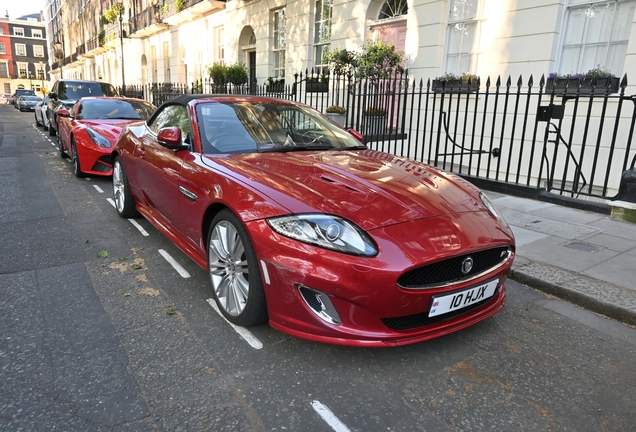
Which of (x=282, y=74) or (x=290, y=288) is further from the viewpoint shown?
(x=282, y=74)

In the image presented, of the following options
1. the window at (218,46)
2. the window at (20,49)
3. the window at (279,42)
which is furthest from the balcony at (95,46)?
the window at (20,49)

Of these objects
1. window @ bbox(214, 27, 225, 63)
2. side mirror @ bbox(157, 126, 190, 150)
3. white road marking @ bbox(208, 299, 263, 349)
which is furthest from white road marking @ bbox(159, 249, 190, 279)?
window @ bbox(214, 27, 225, 63)

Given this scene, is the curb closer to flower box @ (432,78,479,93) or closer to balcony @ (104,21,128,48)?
flower box @ (432,78,479,93)

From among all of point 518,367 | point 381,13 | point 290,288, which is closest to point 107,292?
point 290,288

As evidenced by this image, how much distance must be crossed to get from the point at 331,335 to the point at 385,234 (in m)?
0.64

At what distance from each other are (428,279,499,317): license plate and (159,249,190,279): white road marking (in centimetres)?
228

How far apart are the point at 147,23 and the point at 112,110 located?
19636 millimetres

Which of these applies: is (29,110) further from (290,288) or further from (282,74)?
(290,288)

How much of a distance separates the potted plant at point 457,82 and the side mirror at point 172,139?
240 inches

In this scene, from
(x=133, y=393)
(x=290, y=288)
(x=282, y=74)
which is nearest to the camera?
(x=133, y=393)

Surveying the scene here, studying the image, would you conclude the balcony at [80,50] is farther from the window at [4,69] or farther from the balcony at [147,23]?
the window at [4,69]

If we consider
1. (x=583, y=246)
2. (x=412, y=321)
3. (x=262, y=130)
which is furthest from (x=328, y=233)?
(x=583, y=246)

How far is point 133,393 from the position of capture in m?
2.33

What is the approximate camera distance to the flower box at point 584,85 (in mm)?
6766
